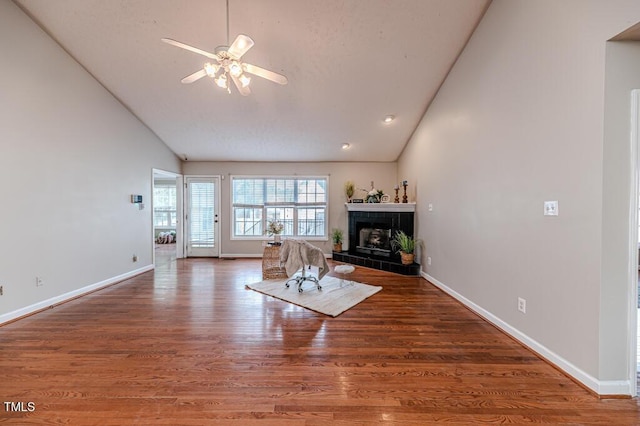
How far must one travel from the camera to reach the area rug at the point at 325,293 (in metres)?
3.37

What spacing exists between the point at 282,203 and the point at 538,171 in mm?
5434

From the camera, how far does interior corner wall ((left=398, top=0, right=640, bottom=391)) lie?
187cm

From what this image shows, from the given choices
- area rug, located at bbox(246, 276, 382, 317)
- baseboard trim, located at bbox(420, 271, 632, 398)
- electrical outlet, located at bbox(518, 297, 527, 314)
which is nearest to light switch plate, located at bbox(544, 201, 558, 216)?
electrical outlet, located at bbox(518, 297, 527, 314)

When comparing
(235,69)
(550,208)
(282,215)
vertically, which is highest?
(235,69)

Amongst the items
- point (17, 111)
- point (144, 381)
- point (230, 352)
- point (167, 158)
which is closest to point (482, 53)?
point (230, 352)

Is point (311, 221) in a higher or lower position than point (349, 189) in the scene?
lower

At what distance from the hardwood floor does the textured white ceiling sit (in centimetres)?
327

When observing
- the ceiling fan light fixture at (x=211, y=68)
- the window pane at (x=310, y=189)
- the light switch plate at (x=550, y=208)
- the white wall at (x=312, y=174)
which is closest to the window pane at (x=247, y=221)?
the white wall at (x=312, y=174)

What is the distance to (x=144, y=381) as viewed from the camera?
6.44 feet

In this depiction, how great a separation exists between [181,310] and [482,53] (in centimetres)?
474

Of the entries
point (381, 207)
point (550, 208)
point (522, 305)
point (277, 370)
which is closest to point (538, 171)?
point (550, 208)

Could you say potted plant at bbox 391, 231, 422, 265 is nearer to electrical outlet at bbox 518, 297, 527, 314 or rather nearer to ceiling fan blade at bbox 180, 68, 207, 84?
electrical outlet at bbox 518, 297, 527, 314

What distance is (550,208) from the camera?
87.0 inches

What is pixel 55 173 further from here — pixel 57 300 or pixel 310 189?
pixel 310 189
